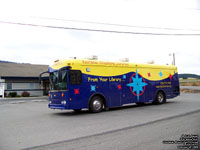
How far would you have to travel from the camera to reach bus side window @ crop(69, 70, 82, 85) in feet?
38.3

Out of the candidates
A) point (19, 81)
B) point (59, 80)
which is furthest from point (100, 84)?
point (19, 81)

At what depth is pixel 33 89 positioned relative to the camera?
36.0m

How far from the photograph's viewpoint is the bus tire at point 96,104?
12395mm

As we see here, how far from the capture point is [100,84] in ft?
42.5

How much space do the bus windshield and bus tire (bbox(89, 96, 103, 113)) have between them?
1869 millimetres

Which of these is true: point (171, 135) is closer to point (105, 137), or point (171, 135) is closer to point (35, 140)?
point (105, 137)

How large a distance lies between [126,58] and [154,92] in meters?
3.56

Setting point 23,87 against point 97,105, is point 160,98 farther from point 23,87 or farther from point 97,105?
point 23,87

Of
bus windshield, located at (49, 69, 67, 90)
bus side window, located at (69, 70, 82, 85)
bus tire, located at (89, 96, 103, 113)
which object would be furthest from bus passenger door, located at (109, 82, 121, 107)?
bus windshield, located at (49, 69, 67, 90)

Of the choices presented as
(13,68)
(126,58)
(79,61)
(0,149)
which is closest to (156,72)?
(126,58)

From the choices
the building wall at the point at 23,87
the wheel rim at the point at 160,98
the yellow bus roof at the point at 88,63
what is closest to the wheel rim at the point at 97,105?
the yellow bus roof at the point at 88,63

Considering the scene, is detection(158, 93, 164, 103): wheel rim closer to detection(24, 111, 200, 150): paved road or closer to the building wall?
detection(24, 111, 200, 150): paved road

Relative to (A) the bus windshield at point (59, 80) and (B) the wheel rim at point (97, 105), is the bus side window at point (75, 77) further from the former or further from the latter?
(B) the wheel rim at point (97, 105)

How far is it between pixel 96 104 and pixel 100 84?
1.22 metres
